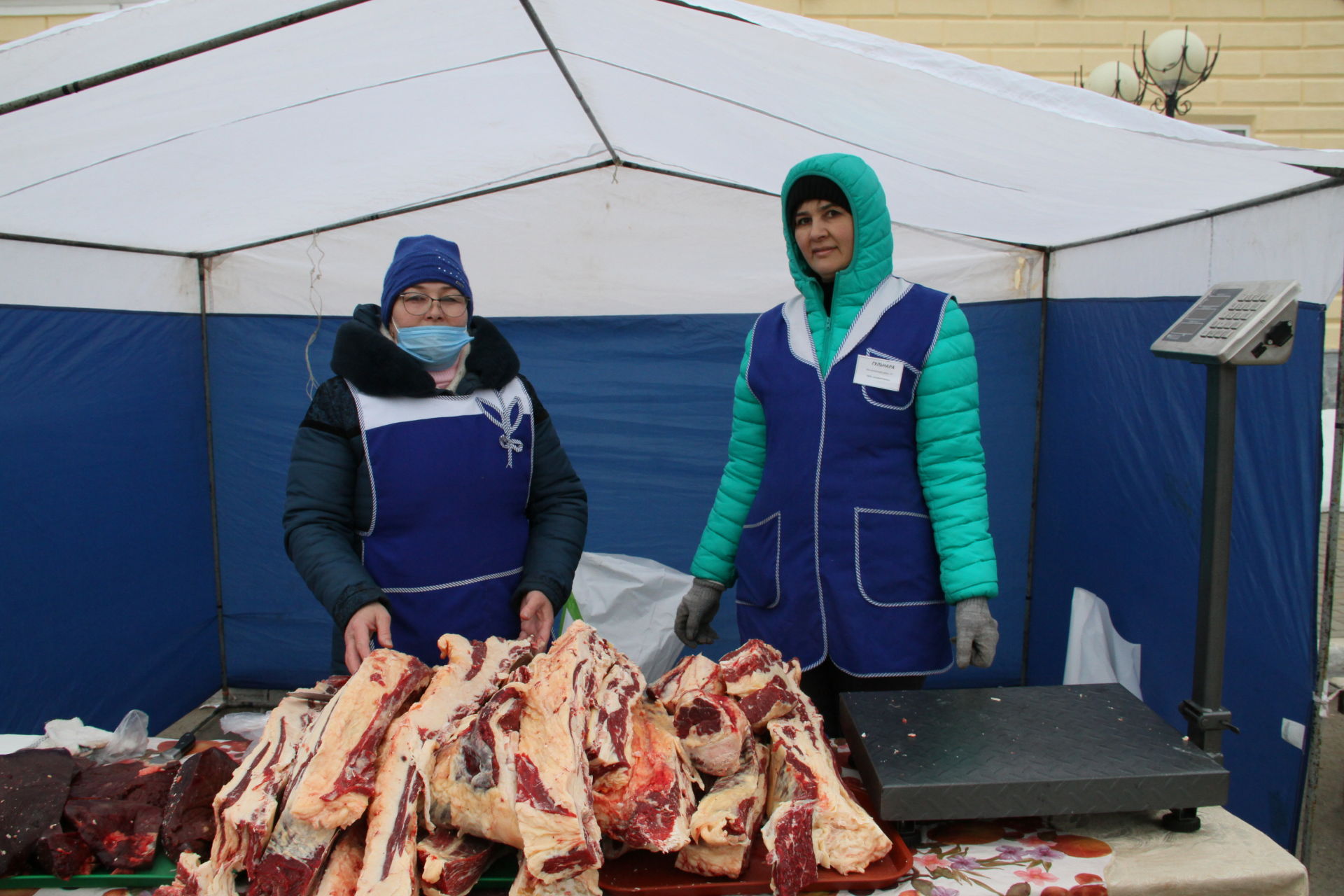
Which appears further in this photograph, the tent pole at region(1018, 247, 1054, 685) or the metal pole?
the tent pole at region(1018, 247, 1054, 685)

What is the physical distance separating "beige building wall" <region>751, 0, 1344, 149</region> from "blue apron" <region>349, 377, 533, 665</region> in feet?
21.5

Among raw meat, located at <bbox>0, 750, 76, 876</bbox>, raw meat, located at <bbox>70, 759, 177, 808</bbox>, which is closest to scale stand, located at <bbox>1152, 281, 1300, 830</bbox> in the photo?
raw meat, located at <bbox>70, 759, 177, 808</bbox>

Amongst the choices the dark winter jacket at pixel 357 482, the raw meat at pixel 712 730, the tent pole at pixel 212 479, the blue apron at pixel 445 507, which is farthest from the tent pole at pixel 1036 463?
the tent pole at pixel 212 479

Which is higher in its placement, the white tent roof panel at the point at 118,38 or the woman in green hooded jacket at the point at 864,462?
the white tent roof panel at the point at 118,38

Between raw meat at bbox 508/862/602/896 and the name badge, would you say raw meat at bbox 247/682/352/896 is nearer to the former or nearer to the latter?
raw meat at bbox 508/862/602/896

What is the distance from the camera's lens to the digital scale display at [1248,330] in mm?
1601

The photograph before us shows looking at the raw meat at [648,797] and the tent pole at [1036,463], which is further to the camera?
the tent pole at [1036,463]

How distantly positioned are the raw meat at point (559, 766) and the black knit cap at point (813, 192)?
1.25m

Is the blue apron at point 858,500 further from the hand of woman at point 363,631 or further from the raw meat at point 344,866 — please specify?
the raw meat at point 344,866

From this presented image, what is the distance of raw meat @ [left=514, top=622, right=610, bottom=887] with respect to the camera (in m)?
1.21

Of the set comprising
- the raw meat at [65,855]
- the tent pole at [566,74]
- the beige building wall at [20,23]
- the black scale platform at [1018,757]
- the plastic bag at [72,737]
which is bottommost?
the plastic bag at [72,737]

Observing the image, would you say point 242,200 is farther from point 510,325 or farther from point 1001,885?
point 1001,885

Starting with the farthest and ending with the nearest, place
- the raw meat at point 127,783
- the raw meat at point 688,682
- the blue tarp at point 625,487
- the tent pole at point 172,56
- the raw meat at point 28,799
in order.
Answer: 1. the blue tarp at point 625,487
2. the tent pole at point 172,56
3. the raw meat at point 688,682
4. the raw meat at point 127,783
5. the raw meat at point 28,799

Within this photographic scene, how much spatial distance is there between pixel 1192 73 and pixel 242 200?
18.5 feet
